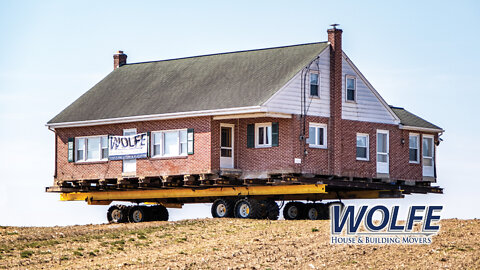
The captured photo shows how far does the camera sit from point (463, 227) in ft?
121

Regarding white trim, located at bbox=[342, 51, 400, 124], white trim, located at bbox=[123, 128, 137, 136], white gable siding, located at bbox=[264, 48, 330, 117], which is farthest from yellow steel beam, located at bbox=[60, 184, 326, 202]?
white trim, located at bbox=[342, 51, 400, 124]

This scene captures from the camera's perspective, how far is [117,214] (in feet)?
169

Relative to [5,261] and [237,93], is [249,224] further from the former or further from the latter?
[5,261]

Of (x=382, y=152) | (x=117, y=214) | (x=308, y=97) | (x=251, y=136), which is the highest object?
(x=308, y=97)

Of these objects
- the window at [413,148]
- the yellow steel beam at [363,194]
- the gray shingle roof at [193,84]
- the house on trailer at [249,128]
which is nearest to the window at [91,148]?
the house on trailer at [249,128]

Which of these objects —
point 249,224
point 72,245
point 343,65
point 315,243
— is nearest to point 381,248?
point 315,243

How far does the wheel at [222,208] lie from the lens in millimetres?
45219

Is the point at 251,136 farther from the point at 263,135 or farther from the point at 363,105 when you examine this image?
the point at 363,105

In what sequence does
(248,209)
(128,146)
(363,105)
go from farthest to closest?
(128,146) → (363,105) → (248,209)

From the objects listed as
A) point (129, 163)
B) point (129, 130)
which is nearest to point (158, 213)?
point (129, 163)

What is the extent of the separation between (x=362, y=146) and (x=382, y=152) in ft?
5.11

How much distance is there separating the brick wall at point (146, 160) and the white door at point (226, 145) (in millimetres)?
950

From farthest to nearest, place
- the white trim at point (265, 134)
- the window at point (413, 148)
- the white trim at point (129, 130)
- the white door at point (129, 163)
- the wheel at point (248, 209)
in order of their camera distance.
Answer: the window at point (413, 148) < the white trim at point (129, 130) < the white door at point (129, 163) < the white trim at point (265, 134) < the wheel at point (248, 209)

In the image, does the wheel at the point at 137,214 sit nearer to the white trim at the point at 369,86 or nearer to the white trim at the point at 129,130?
the white trim at the point at 129,130
